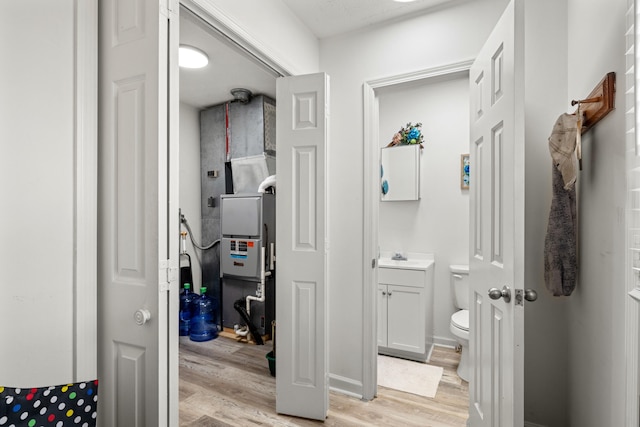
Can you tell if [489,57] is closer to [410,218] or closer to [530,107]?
[530,107]

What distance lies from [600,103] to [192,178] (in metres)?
3.85

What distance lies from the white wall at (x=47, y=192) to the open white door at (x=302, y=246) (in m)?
1.06

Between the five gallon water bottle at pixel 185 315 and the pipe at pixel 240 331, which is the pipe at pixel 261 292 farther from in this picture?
the five gallon water bottle at pixel 185 315

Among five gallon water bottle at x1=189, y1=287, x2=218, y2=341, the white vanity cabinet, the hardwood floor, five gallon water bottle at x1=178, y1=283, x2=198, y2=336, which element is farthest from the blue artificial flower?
five gallon water bottle at x1=178, y1=283, x2=198, y2=336

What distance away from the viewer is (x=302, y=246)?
200 centimetres

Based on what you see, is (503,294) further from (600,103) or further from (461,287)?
(461,287)

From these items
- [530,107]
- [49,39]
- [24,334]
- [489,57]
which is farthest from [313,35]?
[24,334]

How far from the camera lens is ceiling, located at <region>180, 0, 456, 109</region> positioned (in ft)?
6.59

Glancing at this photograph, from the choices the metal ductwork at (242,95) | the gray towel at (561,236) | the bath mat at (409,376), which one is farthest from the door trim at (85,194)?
the metal ductwork at (242,95)

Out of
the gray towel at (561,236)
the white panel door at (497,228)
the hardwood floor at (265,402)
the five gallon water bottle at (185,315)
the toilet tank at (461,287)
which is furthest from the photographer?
the five gallon water bottle at (185,315)

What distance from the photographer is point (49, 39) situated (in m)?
1.06

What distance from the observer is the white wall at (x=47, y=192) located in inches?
38.2

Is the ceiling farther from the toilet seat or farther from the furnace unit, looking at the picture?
the toilet seat

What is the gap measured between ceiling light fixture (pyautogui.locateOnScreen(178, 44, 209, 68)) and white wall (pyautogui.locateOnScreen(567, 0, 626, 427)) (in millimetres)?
2556
